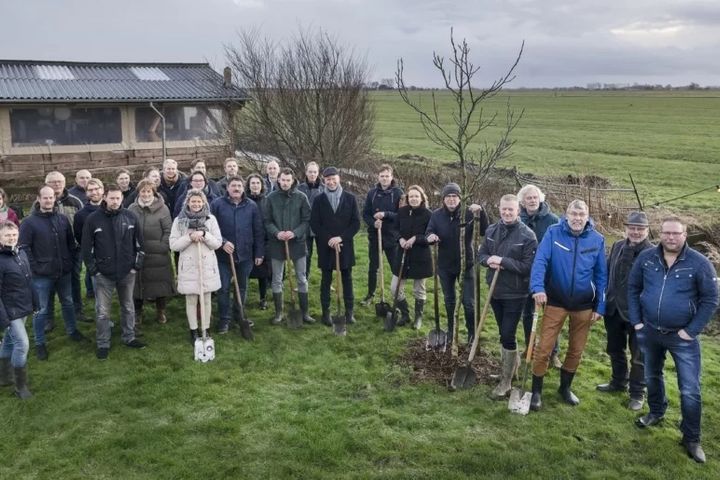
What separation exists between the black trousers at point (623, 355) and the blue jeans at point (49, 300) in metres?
6.55

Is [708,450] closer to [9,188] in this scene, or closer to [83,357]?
[83,357]

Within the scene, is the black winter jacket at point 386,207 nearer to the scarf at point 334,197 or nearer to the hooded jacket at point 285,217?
the scarf at point 334,197

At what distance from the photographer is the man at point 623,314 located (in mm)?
6055

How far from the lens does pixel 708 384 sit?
6836 millimetres

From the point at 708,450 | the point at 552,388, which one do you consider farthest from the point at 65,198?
the point at 708,450

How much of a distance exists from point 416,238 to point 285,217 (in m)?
1.85

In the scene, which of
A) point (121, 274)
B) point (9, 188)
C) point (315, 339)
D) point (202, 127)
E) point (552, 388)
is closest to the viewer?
point (552, 388)

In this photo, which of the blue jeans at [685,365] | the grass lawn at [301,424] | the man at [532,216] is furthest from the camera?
the man at [532,216]

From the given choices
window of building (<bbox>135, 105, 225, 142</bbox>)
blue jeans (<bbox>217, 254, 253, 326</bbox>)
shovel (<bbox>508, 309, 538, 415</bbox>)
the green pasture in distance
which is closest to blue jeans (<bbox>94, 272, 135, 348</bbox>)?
blue jeans (<bbox>217, 254, 253, 326</bbox>)

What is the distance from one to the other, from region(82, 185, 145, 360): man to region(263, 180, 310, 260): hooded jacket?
5.72 feet

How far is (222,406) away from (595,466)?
3674mm

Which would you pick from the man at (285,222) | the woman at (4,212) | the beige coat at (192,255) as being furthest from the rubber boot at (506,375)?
the woman at (4,212)

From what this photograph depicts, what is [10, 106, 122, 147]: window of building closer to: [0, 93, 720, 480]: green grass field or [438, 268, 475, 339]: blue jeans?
[0, 93, 720, 480]: green grass field

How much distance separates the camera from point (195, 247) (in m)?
7.41
